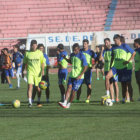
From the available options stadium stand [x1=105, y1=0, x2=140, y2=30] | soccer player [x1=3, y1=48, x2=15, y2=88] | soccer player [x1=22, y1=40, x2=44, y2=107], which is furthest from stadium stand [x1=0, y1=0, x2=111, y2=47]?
soccer player [x1=22, y1=40, x2=44, y2=107]

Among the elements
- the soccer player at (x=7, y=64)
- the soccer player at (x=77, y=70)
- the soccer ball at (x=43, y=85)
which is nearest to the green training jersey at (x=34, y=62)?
the soccer ball at (x=43, y=85)

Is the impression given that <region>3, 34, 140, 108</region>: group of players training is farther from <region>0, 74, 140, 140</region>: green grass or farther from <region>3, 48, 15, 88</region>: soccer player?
<region>3, 48, 15, 88</region>: soccer player

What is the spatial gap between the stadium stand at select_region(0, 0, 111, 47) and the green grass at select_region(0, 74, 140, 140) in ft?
89.2

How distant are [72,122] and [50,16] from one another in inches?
1251

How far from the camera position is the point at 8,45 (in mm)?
38531

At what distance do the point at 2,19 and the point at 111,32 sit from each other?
9.69 meters

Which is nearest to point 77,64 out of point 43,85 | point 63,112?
point 43,85

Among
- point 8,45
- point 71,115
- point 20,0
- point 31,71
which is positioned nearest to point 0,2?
point 20,0

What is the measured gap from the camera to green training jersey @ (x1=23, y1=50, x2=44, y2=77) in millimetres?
13234

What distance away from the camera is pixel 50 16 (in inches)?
1612

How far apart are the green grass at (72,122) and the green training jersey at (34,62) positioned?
37.3 inches

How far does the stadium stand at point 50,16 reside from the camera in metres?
40.1

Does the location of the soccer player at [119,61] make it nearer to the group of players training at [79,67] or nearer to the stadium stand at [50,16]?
the group of players training at [79,67]

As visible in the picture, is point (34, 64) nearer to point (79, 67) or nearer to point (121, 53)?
point (79, 67)
